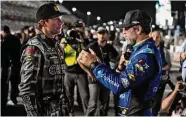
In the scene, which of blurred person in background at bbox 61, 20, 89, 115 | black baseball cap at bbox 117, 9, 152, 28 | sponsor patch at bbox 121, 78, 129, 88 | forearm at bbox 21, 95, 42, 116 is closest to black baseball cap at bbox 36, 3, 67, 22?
black baseball cap at bbox 117, 9, 152, 28

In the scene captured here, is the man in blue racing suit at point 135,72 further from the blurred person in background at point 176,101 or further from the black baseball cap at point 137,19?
the blurred person in background at point 176,101

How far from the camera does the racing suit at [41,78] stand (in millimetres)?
3885

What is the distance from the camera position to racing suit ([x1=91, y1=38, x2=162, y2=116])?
12.0ft

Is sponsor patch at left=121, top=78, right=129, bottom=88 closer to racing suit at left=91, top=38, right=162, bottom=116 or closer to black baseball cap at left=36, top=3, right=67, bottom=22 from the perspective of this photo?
racing suit at left=91, top=38, right=162, bottom=116

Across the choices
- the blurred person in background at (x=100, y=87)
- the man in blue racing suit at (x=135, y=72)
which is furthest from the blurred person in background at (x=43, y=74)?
the blurred person in background at (x=100, y=87)

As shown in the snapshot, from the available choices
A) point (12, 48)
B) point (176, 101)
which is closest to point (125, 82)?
point (176, 101)

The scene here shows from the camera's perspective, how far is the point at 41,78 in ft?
12.9

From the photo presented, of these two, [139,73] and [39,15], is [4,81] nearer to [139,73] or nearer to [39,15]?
[39,15]

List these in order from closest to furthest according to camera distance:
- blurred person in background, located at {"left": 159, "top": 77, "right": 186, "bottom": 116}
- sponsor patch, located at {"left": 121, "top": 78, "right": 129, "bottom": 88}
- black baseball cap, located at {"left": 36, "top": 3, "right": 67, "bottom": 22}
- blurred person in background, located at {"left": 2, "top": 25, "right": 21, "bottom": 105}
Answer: sponsor patch, located at {"left": 121, "top": 78, "right": 129, "bottom": 88} → blurred person in background, located at {"left": 159, "top": 77, "right": 186, "bottom": 116} → black baseball cap, located at {"left": 36, "top": 3, "right": 67, "bottom": 22} → blurred person in background, located at {"left": 2, "top": 25, "right": 21, "bottom": 105}

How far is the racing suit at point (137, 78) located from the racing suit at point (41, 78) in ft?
1.40

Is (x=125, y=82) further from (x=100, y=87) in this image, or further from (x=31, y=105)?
(x=100, y=87)

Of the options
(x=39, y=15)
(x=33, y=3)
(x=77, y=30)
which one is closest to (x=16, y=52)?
(x=77, y=30)

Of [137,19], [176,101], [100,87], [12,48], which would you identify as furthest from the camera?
[12,48]

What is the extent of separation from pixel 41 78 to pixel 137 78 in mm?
866
